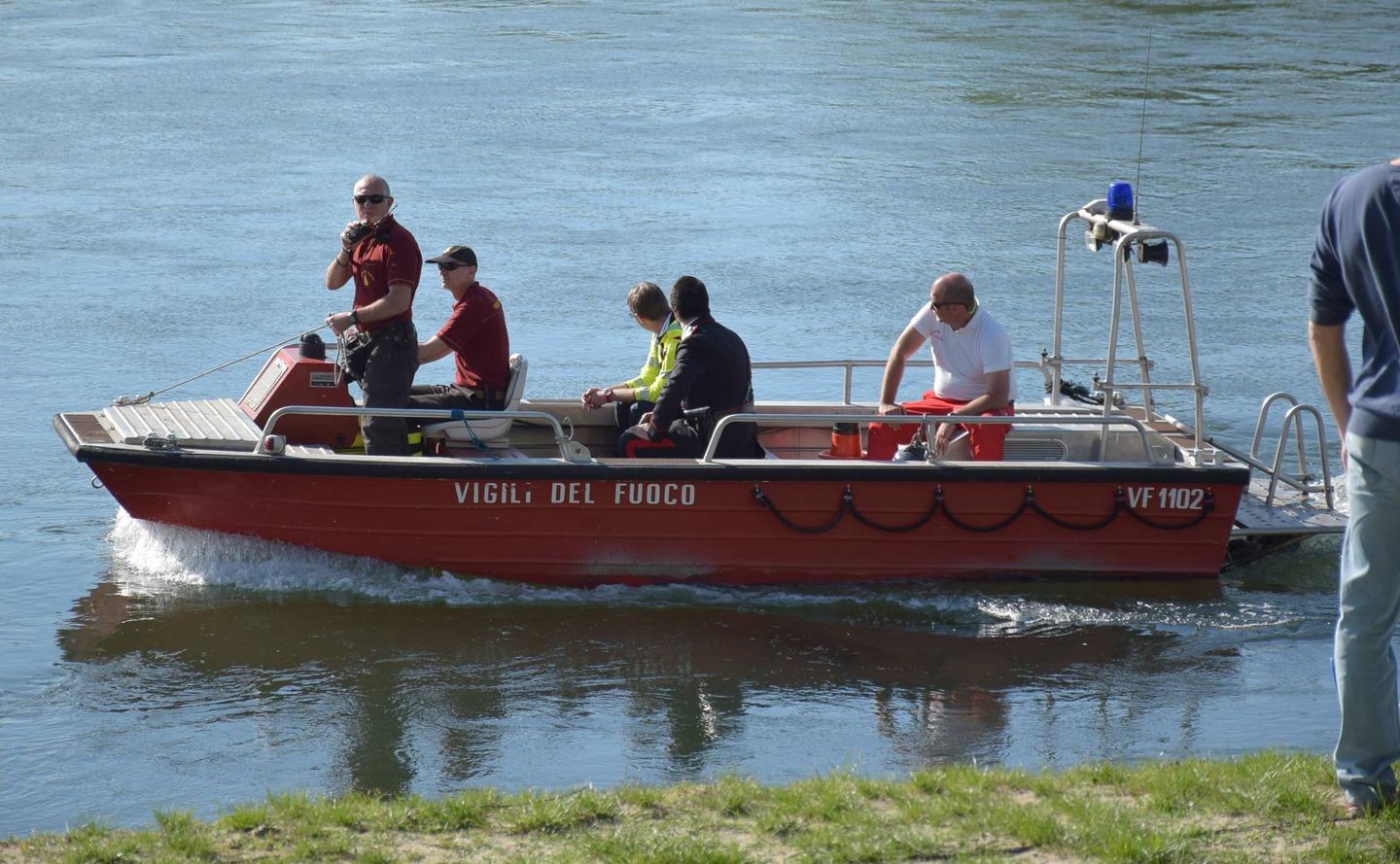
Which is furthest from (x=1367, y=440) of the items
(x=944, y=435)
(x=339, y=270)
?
(x=339, y=270)

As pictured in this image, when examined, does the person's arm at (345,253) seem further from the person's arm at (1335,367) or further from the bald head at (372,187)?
the person's arm at (1335,367)

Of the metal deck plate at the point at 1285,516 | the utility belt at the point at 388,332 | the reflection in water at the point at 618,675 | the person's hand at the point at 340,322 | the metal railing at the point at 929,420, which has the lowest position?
the reflection in water at the point at 618,675

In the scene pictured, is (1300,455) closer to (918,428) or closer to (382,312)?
(918,428)

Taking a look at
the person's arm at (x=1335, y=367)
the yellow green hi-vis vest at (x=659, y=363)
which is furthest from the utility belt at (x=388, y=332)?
the person's arm at (x=1335, y=367)

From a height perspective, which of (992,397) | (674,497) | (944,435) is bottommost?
(674,497)

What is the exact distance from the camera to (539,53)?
110 feet

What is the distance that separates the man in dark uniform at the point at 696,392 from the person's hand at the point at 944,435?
104 cm

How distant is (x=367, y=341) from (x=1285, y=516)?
17.1 feet

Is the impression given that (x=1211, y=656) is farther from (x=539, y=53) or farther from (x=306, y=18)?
(x=306, y=18)

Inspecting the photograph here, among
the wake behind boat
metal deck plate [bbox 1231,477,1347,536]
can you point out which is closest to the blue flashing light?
the wake behind boat

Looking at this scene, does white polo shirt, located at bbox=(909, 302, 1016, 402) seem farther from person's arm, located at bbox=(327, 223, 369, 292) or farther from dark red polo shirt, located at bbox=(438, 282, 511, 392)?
person's arm, located at bbox=(327, 223, 369, 292)

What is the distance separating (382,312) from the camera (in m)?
8.80

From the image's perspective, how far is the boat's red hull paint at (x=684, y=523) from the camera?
28.6ft

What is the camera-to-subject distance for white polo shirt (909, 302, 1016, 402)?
8.97m
